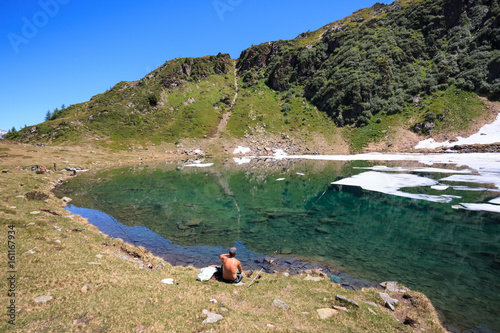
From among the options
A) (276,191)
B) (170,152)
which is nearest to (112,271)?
(276,191)

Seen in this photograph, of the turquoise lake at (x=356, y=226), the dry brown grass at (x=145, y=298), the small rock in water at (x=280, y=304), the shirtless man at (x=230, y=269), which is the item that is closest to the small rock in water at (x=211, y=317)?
the dry brown grass at (x=145, y=298)

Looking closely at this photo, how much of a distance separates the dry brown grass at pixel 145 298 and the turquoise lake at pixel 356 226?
288 cm

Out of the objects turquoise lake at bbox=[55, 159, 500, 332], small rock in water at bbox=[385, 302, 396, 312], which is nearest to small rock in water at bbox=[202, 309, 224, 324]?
small rock in water at bbox=[385, 302, 396, 312]

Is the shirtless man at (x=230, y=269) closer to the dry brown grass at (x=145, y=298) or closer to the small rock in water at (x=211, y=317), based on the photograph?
the dry brown grass at (x=145, y=298)

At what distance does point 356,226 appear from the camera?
19641 mm

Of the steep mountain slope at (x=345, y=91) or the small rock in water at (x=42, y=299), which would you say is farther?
the steep mountain slope at (x=345, y=91)

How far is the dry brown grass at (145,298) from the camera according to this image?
654cm

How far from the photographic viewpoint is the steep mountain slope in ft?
309

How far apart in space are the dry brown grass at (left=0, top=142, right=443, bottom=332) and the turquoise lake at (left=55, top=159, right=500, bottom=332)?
113 inches

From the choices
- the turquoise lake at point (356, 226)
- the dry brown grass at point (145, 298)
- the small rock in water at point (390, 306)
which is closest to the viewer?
the dry brown grass at point (145, 298)

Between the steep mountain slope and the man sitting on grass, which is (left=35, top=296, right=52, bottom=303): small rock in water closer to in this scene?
the man sitting on grass

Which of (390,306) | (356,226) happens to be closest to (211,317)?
(390,306)

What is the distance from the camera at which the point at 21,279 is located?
8.23 metres

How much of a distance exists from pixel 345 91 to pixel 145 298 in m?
129
